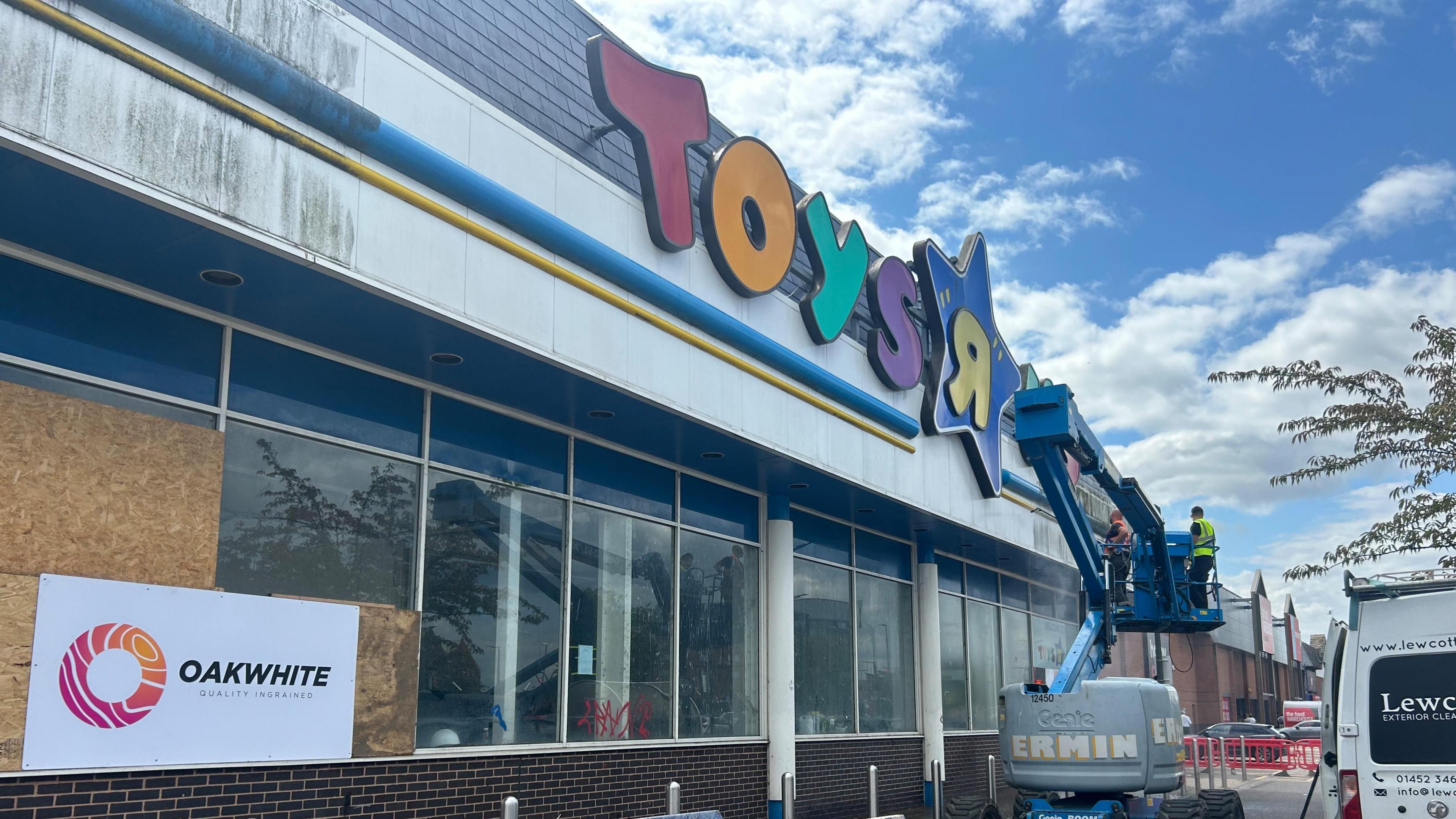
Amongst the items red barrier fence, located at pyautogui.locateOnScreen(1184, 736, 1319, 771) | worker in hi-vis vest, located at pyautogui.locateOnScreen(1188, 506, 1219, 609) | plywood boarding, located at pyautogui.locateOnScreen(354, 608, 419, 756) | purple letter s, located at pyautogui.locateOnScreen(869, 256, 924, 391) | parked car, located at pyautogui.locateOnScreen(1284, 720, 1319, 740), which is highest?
purple letter s, located at pyautogui.locateOnScreen(869, 256, 924, 391)

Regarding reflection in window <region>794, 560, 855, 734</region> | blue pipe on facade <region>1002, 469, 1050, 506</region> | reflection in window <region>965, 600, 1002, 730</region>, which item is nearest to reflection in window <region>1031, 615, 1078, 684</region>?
reflection in window <region>965, 600, 1002, 730</region>

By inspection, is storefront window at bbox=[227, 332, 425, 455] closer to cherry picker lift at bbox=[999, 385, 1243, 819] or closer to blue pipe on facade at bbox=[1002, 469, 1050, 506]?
cherry picker lift at bbox=[999, 385, 1243, 819]

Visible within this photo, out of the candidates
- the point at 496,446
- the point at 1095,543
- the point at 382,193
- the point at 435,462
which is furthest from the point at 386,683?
the point at 1095,543

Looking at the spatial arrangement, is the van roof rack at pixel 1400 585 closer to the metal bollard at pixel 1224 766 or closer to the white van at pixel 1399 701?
the white van at pixel 1399 701

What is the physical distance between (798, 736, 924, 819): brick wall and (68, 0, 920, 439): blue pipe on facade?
5.95 metres

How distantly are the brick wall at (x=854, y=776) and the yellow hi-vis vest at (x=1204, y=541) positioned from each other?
17.9 ft


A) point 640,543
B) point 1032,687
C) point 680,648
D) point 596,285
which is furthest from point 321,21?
point 1032,687

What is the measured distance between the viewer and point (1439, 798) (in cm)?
786

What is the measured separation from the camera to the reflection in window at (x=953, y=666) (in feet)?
67.6

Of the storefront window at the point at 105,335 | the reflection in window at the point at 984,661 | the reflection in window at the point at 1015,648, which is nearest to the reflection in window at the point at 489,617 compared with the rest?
the storefront window at the point at 105,335

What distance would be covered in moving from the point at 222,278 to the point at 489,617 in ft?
13.5

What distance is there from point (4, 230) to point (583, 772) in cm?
713

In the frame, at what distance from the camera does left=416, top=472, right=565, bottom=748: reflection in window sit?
10.5 m

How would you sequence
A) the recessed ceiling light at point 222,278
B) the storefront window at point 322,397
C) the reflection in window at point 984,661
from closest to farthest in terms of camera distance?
the recessed ceiling light at point 222,278 → the storefront window at point 322,397 → the reflection in window at point 984,661
